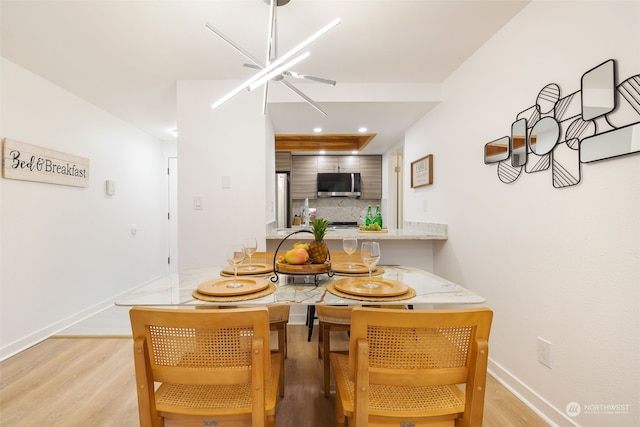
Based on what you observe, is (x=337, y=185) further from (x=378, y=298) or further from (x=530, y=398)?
(x=378, y=298)

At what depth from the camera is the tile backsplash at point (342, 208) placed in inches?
220

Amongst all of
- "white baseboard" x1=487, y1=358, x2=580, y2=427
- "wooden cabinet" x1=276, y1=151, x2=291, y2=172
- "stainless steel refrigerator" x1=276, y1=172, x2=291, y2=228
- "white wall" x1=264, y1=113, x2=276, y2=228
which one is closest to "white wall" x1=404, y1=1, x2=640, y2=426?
"white baseboard" x1=487, y1=358, x2=580, y2=427

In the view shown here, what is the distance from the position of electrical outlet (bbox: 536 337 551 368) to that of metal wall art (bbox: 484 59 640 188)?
0.83 meters

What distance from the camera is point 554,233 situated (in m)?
1.49

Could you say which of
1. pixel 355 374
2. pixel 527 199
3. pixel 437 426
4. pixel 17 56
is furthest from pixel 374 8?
pixel 17 56

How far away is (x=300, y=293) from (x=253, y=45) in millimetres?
1805

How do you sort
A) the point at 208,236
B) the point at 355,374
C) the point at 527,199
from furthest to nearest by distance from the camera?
the point at 208,236 → the point at 527,199 → the point at 355,374

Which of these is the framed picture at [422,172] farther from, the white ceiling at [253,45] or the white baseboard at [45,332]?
the white baseboard at [45,332]

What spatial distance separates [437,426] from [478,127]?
1968mm

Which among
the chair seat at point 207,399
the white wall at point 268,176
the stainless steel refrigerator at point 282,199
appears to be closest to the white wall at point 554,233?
the chair seat at point 207,399

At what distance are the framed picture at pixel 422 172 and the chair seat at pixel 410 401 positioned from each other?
2278 millimetres

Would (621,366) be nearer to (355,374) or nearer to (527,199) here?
(527,199)

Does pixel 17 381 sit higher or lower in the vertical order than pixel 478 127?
lower

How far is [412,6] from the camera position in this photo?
168 cm
